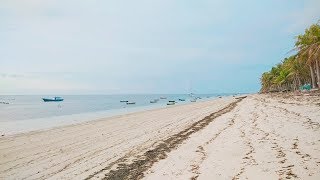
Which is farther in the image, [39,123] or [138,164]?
[39,123]

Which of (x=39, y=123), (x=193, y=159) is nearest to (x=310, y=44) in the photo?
(x=39, y=123)

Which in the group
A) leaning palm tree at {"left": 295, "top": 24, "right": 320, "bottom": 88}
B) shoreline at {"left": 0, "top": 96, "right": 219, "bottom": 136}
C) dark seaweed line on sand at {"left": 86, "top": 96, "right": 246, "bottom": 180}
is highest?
leaning palm tree at {"left": 295, "top": 24, "right": 320, "bottom": 88}

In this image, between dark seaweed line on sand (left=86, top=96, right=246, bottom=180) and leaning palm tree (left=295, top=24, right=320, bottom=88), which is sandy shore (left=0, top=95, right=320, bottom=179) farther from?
leaning palm tree (left=295, top=24, right=320, bottom=88)

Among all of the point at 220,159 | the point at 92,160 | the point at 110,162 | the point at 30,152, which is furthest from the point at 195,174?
the point at 30,152

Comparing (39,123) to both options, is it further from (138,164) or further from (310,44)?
(310,44)

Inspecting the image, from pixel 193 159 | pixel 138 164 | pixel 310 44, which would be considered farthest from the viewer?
pixel 310 44

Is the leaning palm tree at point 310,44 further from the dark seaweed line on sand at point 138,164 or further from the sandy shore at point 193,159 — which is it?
the dark seaweed line on sand at point 138,164

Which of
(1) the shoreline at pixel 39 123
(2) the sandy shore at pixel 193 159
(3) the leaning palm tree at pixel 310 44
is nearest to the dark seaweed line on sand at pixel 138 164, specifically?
(2) the sandy shore at pixel 193 159

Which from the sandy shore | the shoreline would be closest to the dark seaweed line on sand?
the sandy shore

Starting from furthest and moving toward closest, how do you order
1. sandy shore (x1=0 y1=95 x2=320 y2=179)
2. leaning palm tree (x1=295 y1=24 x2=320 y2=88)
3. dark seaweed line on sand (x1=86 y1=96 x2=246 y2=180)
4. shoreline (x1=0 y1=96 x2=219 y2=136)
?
leaning palm tree (x1=295 y1=24 x2=320 y2=88)
shoreline (x1=0 y1=96 x2=219 y2=136)
dark seaweed line on sand (x1=86 y1=96 x2=246 y2=180)
sandy shore (x1=0 y1=95 x2=320 y2=179)

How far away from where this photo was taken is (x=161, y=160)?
29.3 feet

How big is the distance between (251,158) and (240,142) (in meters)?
2.45

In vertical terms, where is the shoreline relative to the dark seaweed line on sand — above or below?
below

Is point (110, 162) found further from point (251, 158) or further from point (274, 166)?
point (274, 166)
